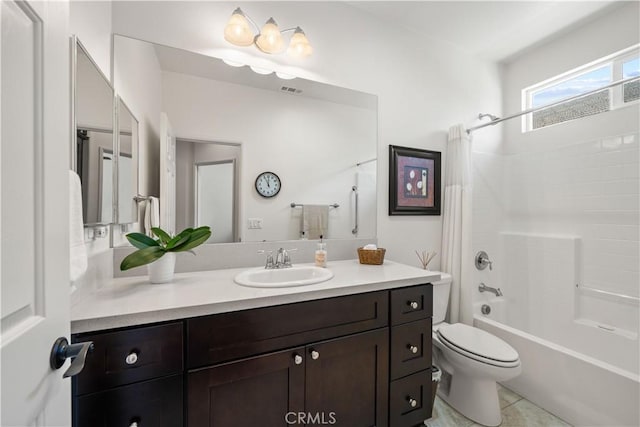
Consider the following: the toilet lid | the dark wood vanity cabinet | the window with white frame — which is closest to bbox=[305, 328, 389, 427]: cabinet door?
the dark wood vanity cabinet

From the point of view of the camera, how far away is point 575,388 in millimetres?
1580


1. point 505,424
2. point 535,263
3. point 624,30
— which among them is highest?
point 624,30

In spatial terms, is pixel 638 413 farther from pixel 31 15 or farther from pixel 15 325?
pixel 31 15

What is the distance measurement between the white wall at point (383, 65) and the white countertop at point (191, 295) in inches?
28.1

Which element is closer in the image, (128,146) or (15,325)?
(15,325)

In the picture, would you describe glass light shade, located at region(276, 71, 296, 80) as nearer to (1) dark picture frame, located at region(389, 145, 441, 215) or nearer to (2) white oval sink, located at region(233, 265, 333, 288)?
(1) dark picture frame, located at region(389, 145, 441, 215)

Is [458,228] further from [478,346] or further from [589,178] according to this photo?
[589,178]

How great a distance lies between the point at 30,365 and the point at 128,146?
111 centimetres

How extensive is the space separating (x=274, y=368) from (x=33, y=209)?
936 mm

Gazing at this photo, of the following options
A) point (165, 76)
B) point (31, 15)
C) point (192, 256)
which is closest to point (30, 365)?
point (31, 15)

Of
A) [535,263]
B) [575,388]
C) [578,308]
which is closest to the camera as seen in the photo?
[575,388]

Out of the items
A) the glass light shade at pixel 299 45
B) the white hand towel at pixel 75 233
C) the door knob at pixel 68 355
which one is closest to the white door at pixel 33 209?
the door knob at pixel 68 355

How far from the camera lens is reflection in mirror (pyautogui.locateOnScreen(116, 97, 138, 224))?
1264 millimetres

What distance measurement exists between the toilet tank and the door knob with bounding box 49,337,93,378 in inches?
74.0
